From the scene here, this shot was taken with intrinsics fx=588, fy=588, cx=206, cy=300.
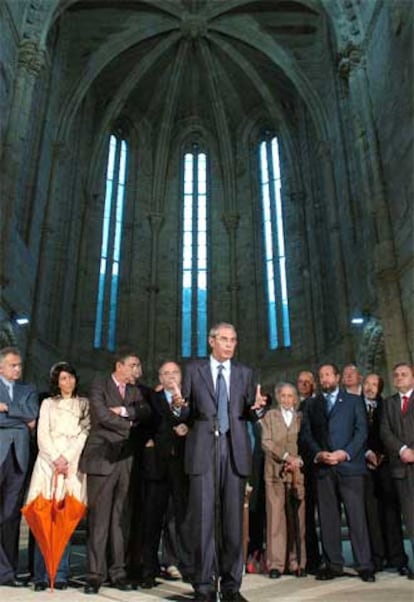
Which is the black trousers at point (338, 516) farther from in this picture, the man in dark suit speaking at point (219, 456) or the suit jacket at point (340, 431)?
the man in dark suit speaking at point (219, 456)

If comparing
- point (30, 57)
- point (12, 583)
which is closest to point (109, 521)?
point (12, 583)

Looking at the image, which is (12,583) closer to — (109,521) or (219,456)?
(109,521)

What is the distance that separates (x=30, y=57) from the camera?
43.9ft

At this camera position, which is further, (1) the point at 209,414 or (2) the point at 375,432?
(2) the point at 375,432

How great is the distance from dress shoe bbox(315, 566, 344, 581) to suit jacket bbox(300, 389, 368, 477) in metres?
0.69

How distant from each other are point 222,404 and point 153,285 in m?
16.8

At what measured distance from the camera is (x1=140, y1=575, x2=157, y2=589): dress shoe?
4139mm

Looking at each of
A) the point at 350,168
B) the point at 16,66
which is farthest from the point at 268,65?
the point at 16,66

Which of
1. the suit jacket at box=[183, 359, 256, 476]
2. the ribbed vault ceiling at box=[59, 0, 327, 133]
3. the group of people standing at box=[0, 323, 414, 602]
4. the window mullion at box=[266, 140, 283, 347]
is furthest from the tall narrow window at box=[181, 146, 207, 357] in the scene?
the suit jacket at box=[183, 359, 256, 476]

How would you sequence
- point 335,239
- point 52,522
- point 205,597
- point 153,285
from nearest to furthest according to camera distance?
1. point 205,597
2. point 52,522
3. point 335,239
4. point 153,285

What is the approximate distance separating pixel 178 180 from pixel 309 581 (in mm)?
19173

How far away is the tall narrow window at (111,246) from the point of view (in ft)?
64.0

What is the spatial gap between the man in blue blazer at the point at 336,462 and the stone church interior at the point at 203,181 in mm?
6488

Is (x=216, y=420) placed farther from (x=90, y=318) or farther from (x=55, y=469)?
(x=90, y=318)
